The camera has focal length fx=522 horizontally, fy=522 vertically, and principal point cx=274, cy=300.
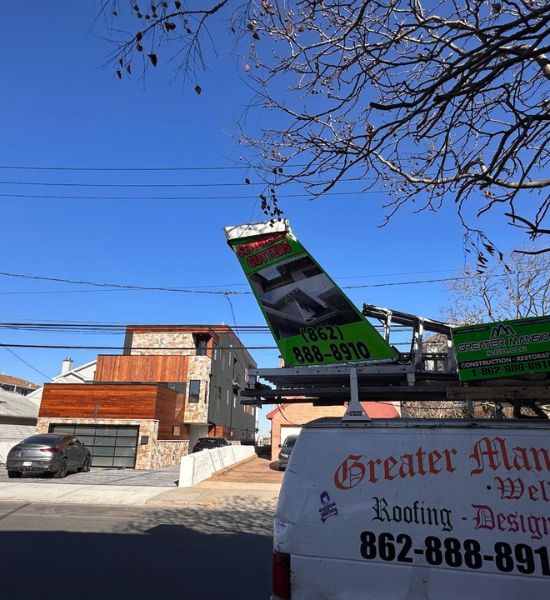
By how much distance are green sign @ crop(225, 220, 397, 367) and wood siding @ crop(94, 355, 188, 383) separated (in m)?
35.4

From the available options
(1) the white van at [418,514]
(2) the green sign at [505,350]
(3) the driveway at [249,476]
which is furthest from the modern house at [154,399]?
(1) the white van at [418,514]

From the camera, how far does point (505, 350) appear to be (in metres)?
3.58

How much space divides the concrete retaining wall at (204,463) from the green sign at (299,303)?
44.3 ft

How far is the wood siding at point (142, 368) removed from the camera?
125ft

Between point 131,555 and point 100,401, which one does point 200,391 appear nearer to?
point 100,401

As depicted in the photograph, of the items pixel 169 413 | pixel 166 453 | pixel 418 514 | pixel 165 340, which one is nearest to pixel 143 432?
pixel 166 453

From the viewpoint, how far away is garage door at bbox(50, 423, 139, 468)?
86.8ft

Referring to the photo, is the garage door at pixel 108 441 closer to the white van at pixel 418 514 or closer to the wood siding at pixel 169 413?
the wood siding at pixel 169 413

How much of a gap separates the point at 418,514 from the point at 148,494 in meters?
13.6

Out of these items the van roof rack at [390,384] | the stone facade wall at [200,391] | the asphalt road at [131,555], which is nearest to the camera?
the van roof rack at [390,384]

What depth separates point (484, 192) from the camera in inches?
281

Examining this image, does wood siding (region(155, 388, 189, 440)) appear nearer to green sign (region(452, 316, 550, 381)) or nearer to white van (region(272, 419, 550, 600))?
green sign (region(452, 316, 550, 381))

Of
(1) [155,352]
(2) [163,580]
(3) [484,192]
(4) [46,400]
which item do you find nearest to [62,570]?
(2) [163,580]

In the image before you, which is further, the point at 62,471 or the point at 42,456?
the point at 62,471
